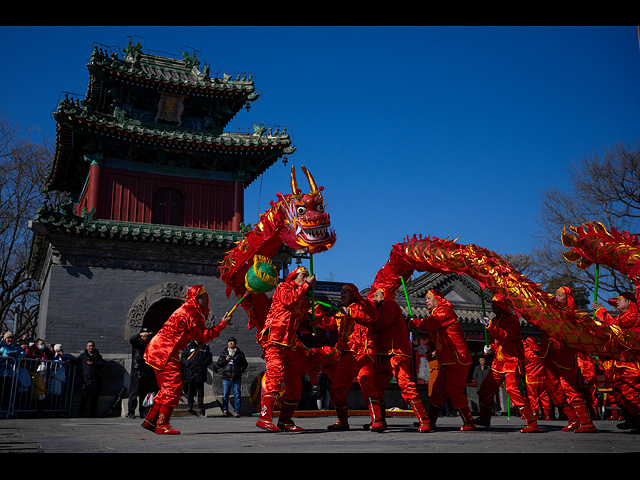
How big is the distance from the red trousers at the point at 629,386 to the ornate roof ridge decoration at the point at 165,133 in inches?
449

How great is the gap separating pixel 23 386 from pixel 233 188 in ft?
26.8

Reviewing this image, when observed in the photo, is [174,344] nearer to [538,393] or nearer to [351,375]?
[351,375]

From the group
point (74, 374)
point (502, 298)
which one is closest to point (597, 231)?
point (502, 298)

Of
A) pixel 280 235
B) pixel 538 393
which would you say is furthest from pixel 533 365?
pixel 280 235

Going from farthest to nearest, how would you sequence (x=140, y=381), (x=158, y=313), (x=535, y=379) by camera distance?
(x=158, y=313) → (x=140, y=381) → (x=535, y=379)

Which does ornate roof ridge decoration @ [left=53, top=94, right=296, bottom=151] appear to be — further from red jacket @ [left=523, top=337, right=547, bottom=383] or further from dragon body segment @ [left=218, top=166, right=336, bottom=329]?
red jacket @ [left=523, top=337, right=547, bottom=383]

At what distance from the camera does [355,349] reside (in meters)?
7.19

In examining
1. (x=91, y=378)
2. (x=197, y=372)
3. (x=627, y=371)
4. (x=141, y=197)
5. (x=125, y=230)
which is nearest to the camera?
(x=627, y=371)

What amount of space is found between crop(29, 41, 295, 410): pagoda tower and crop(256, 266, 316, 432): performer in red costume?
784 centimetres

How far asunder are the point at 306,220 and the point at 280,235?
1.83 ft

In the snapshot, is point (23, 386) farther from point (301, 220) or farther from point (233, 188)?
point (233, 188)

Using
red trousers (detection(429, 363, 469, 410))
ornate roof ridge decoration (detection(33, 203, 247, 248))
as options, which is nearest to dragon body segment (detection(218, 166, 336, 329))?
red trousers (detection(429, 363, 469, 410))

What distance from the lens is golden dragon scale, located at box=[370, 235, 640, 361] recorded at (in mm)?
6176

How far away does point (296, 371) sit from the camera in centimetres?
695
